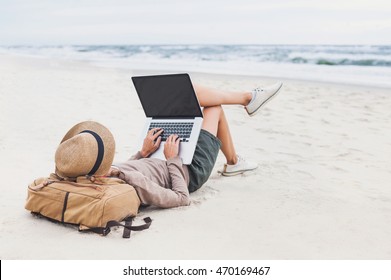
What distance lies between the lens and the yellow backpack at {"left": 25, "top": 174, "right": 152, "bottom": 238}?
8.70ft

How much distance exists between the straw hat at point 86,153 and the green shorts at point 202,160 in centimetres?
73

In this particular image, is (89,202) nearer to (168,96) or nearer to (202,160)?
(202,160)

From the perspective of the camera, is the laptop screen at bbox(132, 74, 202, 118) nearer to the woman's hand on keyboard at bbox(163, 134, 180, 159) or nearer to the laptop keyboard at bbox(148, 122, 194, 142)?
the laptop keyboard at bbox(148, 122, 194, 142)

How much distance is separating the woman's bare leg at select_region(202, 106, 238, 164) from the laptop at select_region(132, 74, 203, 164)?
88mm

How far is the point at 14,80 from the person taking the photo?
9531 millimetres

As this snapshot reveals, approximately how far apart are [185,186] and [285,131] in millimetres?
2702

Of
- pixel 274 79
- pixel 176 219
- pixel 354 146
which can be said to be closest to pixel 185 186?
pixel 176 219

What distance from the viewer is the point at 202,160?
334 centimetres

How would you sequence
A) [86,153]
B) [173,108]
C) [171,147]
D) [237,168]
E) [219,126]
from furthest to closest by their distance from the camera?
[237,168]
[219,126]
[173,108]
[171,147]
[86,153]

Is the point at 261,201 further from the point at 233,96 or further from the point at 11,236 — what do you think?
the point at 11,236

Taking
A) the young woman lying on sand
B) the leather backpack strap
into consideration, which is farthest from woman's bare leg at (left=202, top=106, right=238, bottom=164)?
the leather backpack strap

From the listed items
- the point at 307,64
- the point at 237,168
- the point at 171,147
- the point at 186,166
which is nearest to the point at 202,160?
the point at 186,166

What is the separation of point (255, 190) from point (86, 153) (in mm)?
1430

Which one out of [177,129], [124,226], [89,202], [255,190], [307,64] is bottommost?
[307,64]
